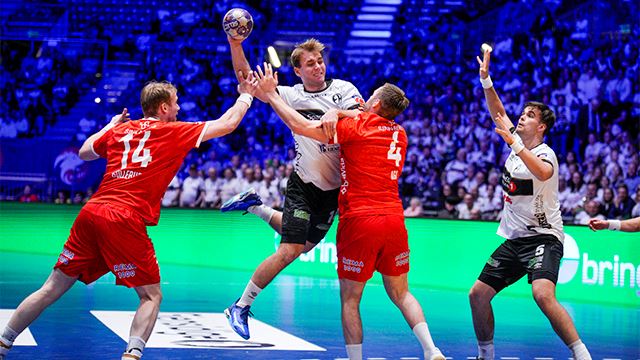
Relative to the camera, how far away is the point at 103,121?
2145 centimetres

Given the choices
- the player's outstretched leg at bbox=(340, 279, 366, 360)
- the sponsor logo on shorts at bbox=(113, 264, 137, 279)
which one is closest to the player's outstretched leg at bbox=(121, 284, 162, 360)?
the sponsor logo on shorts at bbox=(113, 264, 137, 279)

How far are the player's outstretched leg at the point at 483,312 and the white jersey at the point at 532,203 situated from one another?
0.51 m

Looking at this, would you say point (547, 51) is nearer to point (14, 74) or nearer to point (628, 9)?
point (628, 9)

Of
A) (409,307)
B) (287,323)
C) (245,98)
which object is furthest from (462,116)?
(245,98)

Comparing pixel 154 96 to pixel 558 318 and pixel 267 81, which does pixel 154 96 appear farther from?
pixel 558 318

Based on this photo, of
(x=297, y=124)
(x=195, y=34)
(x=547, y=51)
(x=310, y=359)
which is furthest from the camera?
(x=195, y=34)

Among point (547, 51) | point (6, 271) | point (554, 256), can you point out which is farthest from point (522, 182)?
point (547, 51)

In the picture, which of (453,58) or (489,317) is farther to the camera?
(453,58)

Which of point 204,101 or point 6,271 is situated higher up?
point 204,101

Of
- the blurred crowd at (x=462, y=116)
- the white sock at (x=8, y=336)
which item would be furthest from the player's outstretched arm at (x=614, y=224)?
the blurred crowd at (x=462, y=116)

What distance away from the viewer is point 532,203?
25.5 ft

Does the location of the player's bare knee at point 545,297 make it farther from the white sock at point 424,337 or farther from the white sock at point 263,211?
the white sock at point 263,211

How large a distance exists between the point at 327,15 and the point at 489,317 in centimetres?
1788

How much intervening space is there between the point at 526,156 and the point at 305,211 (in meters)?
1.87
